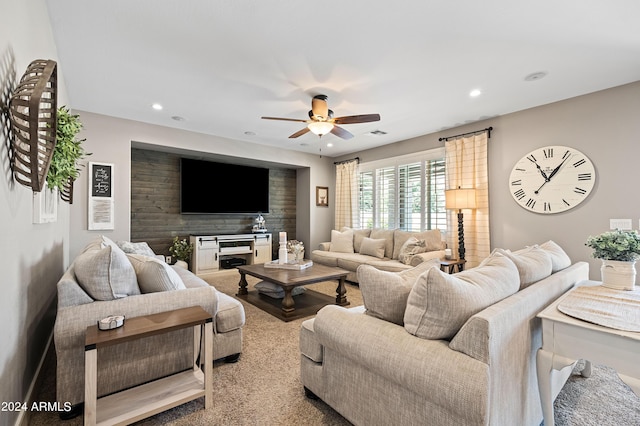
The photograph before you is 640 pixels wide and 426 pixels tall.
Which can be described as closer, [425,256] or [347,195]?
[425,256]

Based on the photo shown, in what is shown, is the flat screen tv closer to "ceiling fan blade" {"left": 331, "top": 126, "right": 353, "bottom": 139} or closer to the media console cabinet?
the media console cabinet

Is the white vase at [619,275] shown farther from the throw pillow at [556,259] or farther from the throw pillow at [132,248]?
the throw pillow at [132,248]

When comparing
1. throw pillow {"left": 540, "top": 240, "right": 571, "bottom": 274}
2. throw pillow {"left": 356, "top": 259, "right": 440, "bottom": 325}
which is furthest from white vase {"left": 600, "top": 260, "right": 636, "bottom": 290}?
throw pillow {"left": 356, "top": 259, "right": 440, "bottom": 325}

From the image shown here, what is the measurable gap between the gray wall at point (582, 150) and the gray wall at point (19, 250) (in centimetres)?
488

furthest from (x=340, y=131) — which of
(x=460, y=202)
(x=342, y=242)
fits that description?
(x=342, y=242)

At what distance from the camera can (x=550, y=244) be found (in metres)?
2.40

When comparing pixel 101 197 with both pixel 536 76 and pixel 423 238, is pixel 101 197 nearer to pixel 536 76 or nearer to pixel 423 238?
pixel 423 238

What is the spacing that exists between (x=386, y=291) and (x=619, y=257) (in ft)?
5.15

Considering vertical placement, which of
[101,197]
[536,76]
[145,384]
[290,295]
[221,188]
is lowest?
[145,384]

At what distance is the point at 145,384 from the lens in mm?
1796

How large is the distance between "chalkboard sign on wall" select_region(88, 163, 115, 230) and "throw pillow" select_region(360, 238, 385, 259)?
13.0 ft

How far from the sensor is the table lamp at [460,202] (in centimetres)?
405

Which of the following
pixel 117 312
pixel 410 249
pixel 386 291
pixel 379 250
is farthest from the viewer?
pixel 379 250

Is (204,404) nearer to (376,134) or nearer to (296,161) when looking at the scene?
(376,134)
